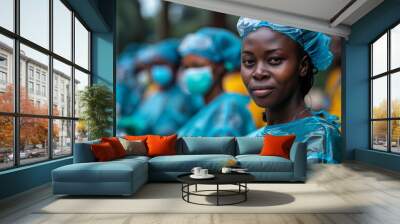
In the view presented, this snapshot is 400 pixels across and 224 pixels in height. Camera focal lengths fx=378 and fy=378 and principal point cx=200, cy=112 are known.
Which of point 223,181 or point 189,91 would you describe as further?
point 189,91

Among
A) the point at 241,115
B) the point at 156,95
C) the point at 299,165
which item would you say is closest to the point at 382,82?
the point at 241,115

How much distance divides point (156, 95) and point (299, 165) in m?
4.26

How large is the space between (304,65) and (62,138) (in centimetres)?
566

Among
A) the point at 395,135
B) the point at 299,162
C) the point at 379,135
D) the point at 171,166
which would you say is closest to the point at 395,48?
the point at 395,135

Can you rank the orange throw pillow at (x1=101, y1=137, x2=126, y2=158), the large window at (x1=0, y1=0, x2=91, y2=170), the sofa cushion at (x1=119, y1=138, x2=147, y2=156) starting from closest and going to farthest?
the large window at (x1=0, y1=0, x2=91, y2=170) < the orange throw pillow at (x1=101, y1=137, x2=126, y2=158) < the sofa cushion at (x1=119, y1=138, x2=147, y2=156)

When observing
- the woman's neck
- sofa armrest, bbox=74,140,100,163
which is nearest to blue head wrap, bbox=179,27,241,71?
the woman's neck

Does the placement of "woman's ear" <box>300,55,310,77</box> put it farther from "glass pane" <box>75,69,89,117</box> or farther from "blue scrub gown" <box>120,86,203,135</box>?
"glass pane" <box>75,69,89,117</box>

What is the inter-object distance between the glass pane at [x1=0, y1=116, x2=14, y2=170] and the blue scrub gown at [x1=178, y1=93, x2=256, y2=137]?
4.47 m

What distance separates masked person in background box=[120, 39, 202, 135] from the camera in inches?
359

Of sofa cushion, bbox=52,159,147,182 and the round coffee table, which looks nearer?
the round coffee table

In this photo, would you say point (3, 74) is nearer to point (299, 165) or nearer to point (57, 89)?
point (57, 89)

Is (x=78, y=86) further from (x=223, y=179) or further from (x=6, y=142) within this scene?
(x=223, y=179)

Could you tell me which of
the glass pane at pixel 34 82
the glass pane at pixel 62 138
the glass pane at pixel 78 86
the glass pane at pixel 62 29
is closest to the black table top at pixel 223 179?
the glass pane at pixel 34 82

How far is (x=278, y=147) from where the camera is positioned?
253 inches
